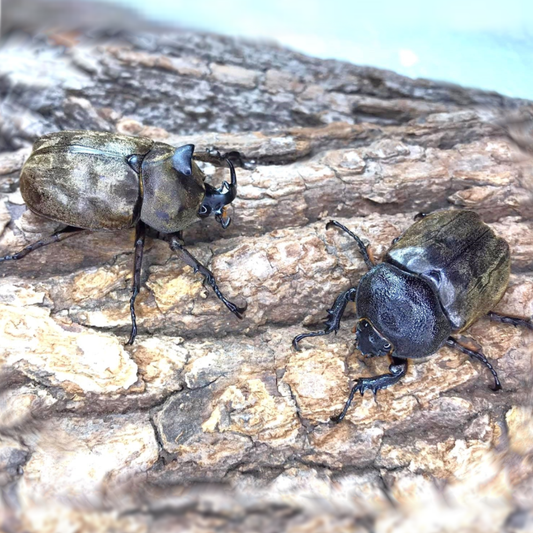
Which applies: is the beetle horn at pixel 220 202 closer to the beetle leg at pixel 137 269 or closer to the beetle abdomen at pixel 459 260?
the beetle leg at pixel 137 269

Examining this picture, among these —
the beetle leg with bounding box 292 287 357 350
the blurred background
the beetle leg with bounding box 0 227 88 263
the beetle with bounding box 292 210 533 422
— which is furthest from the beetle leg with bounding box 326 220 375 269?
the blurred background

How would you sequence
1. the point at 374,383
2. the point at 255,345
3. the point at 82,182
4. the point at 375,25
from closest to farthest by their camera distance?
the point at 374,383 < the point at 255,345 < the point at 82,182 < the point at 375,25

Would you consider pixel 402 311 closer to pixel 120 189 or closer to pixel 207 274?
pixel 207 274

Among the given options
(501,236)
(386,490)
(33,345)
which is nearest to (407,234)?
(501,236)

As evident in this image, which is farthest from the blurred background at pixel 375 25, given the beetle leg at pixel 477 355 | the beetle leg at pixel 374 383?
the beetle leg at pixel 374 383

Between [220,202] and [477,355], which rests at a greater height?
[220,202]

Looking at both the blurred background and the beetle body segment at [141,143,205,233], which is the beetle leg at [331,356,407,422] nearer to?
the beetle body segment at [141,143,205,233]

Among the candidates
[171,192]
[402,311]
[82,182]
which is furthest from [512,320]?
[82,182]
